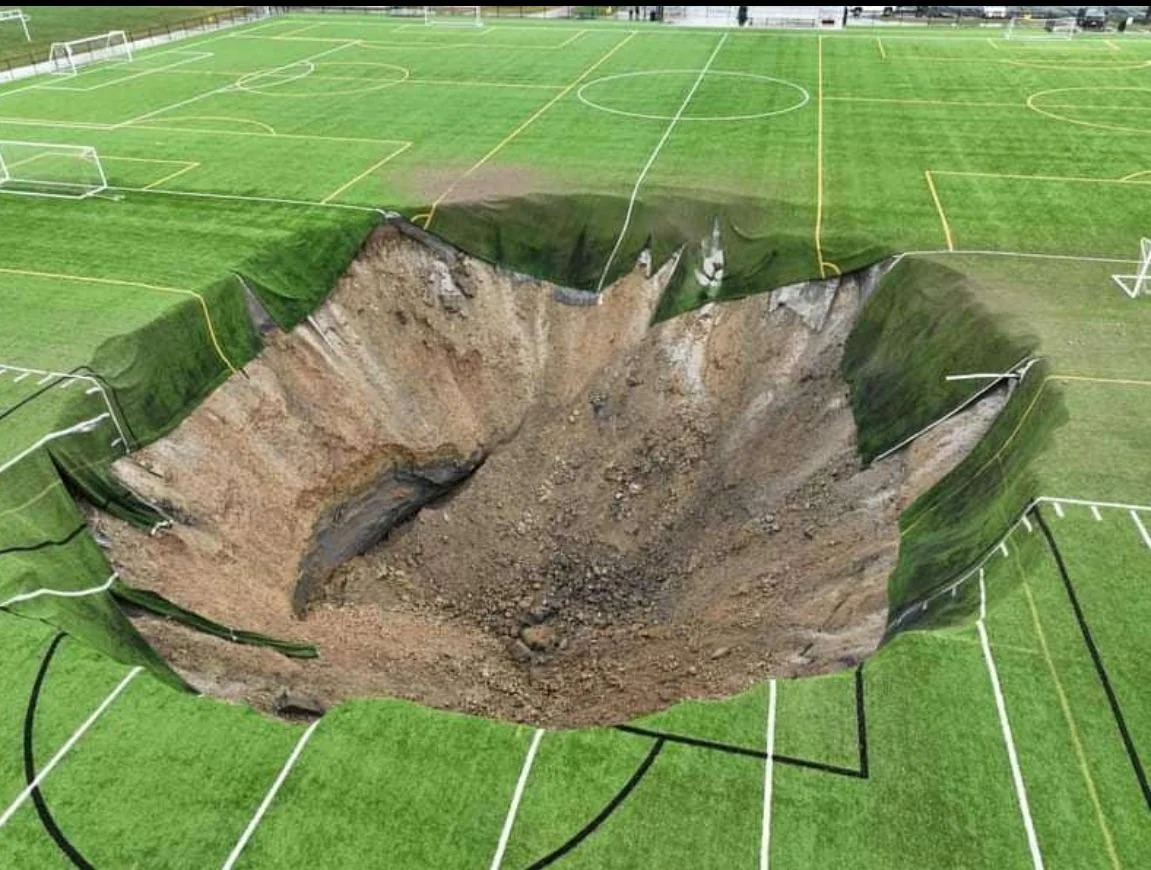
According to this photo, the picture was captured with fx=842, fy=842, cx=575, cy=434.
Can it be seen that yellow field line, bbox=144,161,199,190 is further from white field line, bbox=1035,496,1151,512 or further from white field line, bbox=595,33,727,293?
white field line, bbox=1035,496,1151,512

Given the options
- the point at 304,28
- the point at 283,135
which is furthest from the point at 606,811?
the point at 304,28

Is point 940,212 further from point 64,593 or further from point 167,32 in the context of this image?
point 167,32

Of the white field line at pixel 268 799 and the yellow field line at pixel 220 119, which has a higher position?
the yellow field line at pixel 220 119

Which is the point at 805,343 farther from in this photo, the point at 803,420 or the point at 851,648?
the point at 851,648

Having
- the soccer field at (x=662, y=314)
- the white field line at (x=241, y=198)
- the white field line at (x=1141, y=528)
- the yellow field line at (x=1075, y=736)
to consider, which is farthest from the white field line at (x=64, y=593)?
the white field line at (x=1141, y=528)

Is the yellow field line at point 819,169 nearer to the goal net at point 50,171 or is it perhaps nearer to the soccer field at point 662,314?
the soccer field at point 662,314

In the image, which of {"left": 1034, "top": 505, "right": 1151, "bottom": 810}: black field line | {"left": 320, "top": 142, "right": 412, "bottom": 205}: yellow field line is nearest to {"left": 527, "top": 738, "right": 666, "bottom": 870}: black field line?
{"left": 1034, "top": 505, "right": 1151, "bottom": 810}: black field line
